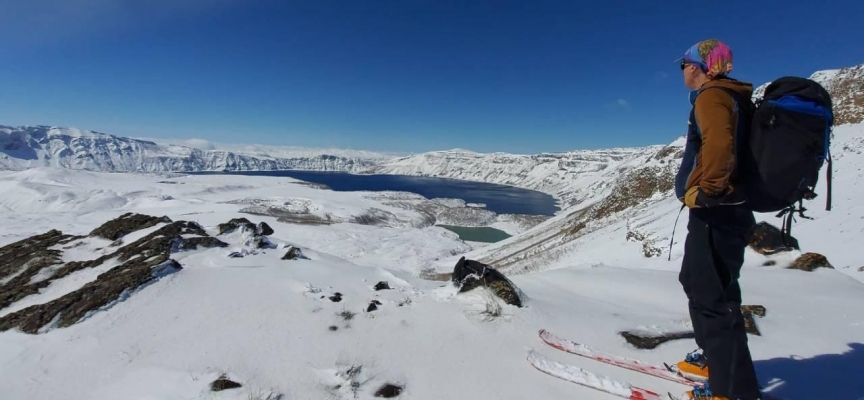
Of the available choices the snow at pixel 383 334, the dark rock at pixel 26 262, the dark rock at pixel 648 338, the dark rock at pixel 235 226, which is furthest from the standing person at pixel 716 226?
the dark rock at pixel 235 226

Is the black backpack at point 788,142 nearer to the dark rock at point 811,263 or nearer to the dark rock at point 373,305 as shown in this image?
the dark rock at point 373,305

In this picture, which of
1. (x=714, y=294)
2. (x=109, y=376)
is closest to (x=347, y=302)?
(x=109, y=376)

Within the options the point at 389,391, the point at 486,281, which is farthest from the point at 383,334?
the point at 486,281

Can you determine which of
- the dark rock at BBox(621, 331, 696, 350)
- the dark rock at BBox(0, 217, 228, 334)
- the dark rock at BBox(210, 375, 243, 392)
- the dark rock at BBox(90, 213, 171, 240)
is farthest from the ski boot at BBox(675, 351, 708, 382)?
the dark rock at BBox(90, 213, 171, 240)

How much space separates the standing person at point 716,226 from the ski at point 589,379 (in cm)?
51

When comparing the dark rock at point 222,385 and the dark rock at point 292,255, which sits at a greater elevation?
the dark rock at point 292,255

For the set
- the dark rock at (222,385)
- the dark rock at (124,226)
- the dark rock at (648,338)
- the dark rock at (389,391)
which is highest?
the dark rock at (648,338)

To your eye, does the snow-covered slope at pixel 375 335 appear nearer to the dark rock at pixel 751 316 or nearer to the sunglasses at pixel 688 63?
the dark rock at pixel 751 316

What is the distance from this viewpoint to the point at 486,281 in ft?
24.3

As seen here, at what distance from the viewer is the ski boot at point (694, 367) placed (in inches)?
185

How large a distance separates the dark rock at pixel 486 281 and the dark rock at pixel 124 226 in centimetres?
1794

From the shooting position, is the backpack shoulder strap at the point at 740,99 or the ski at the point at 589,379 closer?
the backpack shoulder strap at the point at 740,99

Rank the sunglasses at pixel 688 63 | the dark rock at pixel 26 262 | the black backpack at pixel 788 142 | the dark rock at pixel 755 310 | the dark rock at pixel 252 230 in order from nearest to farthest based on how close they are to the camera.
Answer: the black backpack at pixel 788 142 < the sunglasses at pixel 688 63 < the dark rock at pixel 755 310 < the dark rock at pixel 26 262 < the dark rock at pixel 252 230

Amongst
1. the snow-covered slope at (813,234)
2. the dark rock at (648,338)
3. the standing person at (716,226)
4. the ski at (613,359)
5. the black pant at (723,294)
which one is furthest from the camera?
the snow-covered slope at (813,234)
